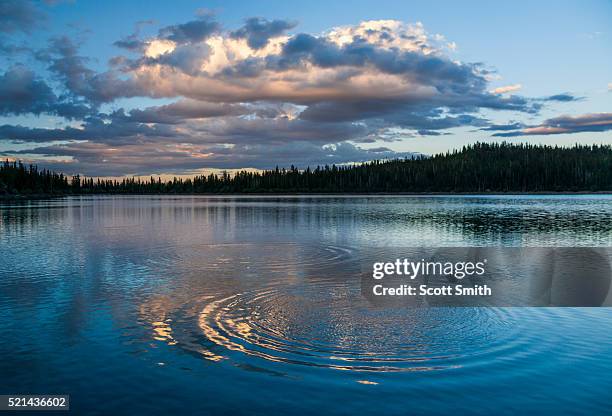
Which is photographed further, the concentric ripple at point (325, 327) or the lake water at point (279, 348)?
the concentric ripple at point (325, 327)

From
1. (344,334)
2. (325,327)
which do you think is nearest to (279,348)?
(344,334)

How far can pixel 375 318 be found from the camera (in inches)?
712

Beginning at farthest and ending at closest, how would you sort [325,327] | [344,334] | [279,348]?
[325,327], [344,334], [279,348]

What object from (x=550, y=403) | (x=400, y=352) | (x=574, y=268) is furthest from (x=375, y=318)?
(x=574, y=268)

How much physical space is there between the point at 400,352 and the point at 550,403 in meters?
4.12

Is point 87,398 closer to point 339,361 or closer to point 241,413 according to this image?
point 241,413

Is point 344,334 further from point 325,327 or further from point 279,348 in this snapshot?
point 279,348

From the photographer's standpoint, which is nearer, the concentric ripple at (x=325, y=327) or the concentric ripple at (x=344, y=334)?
the concentric ripple at (x=344, y=334)

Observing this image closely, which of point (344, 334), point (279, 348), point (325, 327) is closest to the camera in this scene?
point (279, 348)

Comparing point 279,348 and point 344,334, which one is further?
point 344,334

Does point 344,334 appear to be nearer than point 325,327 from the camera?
Yes

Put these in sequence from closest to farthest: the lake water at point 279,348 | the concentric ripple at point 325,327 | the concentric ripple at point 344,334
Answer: the lake water at point 279,348 < the concentric ripple at point 344,334 < the concentric ripple at point 325,327

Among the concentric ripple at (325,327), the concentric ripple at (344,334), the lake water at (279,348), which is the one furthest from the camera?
the concentric ripple at (325,327)

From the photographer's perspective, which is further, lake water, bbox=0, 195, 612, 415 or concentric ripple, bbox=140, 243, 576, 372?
concentric ripple, bbox=140, 243, 576, 372
